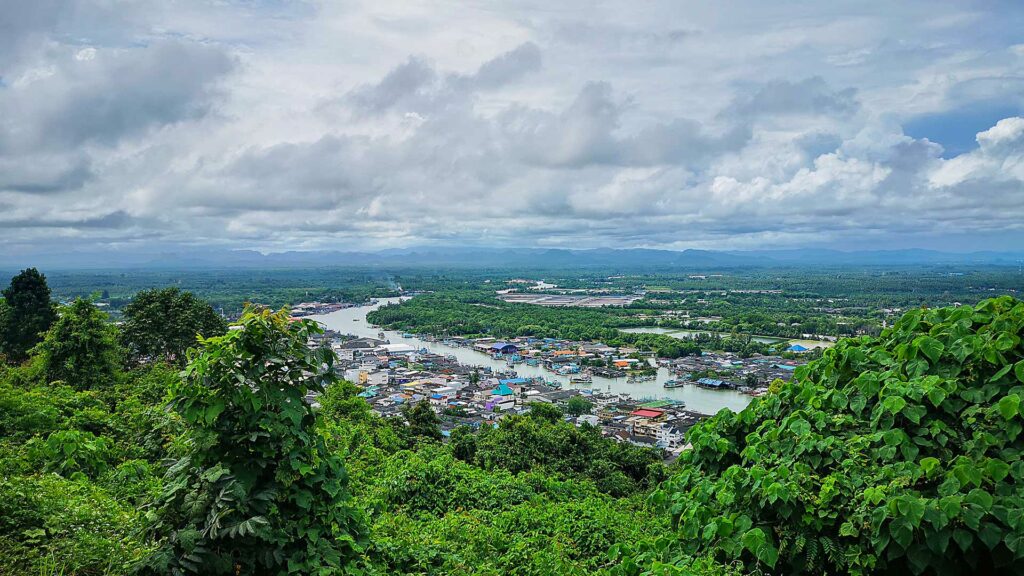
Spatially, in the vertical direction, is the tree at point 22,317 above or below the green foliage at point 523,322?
above

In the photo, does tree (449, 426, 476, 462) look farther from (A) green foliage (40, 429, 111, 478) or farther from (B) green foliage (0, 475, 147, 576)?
(B) green foliage (0, 475, 147, 576)

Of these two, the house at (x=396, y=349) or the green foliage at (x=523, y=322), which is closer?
the house at (x=396, y=349)

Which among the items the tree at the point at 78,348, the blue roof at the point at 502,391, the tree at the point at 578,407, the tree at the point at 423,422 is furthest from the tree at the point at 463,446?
the blue roof at the point at 502,391

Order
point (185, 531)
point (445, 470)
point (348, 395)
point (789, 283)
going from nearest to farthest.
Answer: point (185, 531) < point (445, 470) < point (348, 395) < point (789, 283)

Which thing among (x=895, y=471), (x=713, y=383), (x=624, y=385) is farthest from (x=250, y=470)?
(x=713, y=383)

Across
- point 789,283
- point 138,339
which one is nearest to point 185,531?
point 138,339

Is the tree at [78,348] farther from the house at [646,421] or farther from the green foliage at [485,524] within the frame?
the house at [646,421]

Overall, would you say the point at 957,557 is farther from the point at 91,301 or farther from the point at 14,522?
the point at 91,301
